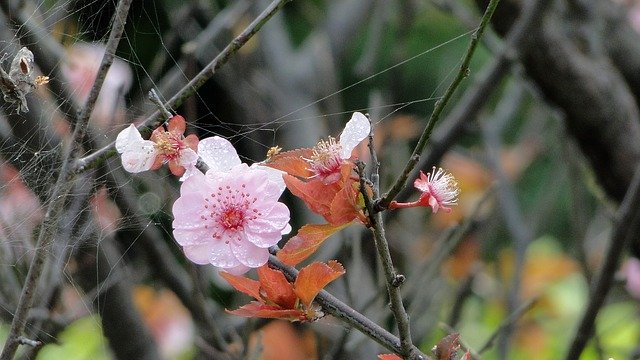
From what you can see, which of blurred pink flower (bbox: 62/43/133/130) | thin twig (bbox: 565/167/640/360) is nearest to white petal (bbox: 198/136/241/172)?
blurred pink flower (bbox: 62/43/133/130)

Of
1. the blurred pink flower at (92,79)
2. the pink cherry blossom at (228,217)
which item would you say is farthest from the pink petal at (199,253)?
the blurred pink flower at (92,79)

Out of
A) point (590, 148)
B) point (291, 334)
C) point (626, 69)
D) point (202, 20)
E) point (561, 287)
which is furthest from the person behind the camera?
point (561, 287)

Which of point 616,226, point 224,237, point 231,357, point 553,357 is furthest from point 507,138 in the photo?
point 224,237

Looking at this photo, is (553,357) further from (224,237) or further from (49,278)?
(224,237)

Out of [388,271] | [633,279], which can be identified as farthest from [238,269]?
[633,279]

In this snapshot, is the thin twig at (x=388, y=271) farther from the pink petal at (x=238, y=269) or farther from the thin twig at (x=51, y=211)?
the thin twig at (x=51, y=211)

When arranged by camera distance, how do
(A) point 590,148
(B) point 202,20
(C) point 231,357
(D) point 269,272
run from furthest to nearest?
(B) point 202,20
(A) point 590,148
(C) point 231,357
(D) point 269,272
